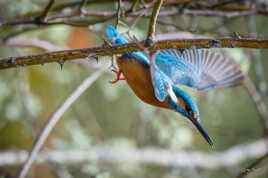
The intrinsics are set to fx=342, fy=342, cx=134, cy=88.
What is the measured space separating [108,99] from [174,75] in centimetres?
164

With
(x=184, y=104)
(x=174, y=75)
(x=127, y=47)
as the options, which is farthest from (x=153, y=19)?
(x=174, y=75)

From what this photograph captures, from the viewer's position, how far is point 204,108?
2.90 m

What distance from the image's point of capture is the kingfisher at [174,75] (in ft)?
5.28

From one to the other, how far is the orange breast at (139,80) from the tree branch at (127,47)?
498 mm

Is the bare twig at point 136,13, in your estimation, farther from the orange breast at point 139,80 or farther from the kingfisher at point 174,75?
the orange breast at point 139,80

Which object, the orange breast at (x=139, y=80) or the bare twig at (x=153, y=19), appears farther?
the orange breast at (x=139, y=80)

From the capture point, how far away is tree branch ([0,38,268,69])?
1.09 m

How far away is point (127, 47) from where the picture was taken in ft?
3.68

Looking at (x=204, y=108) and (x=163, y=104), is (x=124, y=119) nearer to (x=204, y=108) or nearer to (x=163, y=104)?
(x=204, y=108)

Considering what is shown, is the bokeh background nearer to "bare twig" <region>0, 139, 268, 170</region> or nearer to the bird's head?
"bare twig" <region>0, 139, 268, 170</region>

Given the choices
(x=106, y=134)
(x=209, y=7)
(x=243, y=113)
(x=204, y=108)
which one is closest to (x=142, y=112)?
(x=204, y=108)

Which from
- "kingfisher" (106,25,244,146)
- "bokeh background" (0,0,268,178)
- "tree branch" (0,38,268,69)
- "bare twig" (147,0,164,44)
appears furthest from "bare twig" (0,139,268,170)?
"bare twig" (147,0,164,44)

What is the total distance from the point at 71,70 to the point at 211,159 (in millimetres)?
1712

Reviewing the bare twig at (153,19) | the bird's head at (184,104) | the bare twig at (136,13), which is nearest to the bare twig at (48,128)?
the bare twig at (136,13)
